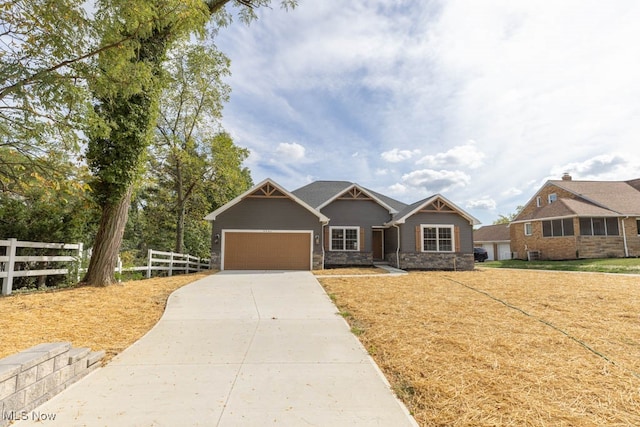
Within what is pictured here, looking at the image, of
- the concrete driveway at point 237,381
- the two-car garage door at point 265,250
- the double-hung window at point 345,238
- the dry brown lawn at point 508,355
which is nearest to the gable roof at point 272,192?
the two-car garage door at point 265,250

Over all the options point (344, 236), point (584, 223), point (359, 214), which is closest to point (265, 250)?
point (344, 236)

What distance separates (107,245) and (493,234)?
35.3 meters

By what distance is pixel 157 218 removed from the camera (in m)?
22.9

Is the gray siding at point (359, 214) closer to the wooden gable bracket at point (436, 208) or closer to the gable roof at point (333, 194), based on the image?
the gable roof at point (333, 194)

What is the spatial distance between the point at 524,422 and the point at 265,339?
3501mm

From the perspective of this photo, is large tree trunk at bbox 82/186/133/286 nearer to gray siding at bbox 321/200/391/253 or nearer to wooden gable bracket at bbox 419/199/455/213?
gray siding at bbox 321/200/391/253

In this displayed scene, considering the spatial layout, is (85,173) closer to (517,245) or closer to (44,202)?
(44,202)

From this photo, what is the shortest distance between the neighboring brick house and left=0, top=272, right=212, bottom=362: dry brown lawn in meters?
24.9

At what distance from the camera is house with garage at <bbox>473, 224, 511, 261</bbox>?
32281 mm

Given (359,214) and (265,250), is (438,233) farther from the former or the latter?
(265,250)

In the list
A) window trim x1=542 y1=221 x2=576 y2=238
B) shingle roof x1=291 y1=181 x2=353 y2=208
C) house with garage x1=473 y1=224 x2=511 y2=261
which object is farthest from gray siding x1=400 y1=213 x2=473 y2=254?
house with garage x1=473 y1=224 x2=511 y2=261

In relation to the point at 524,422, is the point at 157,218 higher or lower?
higher

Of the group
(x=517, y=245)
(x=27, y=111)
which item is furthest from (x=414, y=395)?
(x=517, y=245)

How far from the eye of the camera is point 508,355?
4.15 meters
